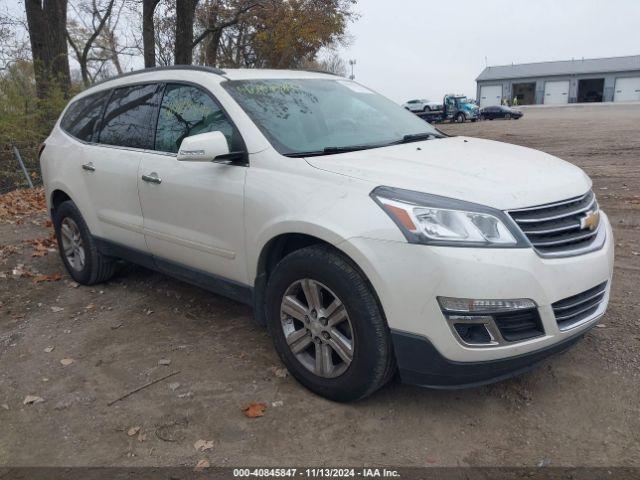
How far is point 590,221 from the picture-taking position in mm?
3061

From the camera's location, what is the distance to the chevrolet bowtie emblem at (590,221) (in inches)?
118

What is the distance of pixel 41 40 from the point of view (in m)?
13.8

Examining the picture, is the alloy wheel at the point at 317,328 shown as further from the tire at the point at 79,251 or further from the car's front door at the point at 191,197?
the tire at the point at 79,251

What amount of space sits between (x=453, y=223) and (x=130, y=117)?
A: 9.83ft

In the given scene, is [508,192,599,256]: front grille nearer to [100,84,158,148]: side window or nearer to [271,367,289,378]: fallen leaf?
[271,367,289,378]: fallen leaf

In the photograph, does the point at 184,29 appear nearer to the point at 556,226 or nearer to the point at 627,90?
the point at 556,226

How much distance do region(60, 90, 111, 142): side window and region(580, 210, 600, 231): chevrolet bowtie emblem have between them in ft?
13.0

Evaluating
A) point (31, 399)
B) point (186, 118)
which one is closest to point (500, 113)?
point (186, 118)

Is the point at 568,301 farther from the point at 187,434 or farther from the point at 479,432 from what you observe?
the point at 187,434

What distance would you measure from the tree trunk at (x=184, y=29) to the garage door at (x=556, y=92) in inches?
2715

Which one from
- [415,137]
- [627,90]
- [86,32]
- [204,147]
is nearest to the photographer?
[204,147]

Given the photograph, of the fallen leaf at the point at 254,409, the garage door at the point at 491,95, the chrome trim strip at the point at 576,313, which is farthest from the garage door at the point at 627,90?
the fallen leaf at the point at 254,409

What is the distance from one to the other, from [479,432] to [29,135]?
11574 mm

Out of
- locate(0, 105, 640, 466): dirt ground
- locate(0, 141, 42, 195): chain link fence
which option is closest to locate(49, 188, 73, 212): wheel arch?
locate(0, 105, 640, 466): dirt ground
